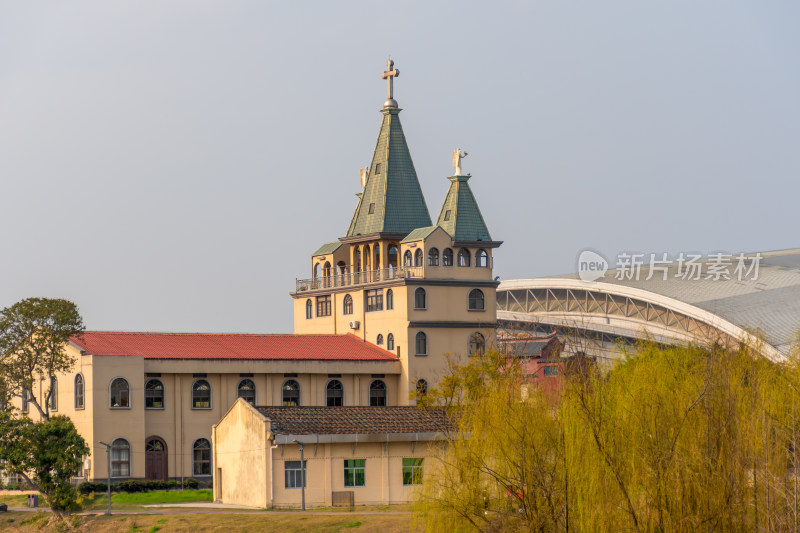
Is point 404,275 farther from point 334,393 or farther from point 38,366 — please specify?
point 38,366

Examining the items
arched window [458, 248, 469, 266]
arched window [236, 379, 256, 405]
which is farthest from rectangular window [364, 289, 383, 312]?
arched window [236, 379, 256, 405]

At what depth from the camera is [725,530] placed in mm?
29016

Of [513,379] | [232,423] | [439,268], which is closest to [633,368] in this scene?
[513,379]

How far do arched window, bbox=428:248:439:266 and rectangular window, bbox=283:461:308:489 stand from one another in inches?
919

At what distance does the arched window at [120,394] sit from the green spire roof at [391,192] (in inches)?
718

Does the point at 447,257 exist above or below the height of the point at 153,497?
above

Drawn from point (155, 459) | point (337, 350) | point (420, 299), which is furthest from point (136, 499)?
point (420, 299)

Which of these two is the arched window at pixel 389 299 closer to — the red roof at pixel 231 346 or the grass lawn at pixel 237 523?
the red roof at pixel 231 346

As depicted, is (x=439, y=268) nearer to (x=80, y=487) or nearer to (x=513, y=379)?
(x=80, y=487)

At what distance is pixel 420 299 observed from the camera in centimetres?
7069

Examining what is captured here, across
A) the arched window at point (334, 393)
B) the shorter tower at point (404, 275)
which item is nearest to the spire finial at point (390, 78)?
the shorter tower at point (404, 275)

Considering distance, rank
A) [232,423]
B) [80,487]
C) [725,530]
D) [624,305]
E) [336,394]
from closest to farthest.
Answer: [725,530], [232,423], [80,487], [336,394], [624,305]

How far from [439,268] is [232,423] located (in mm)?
20590

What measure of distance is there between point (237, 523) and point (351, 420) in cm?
929
